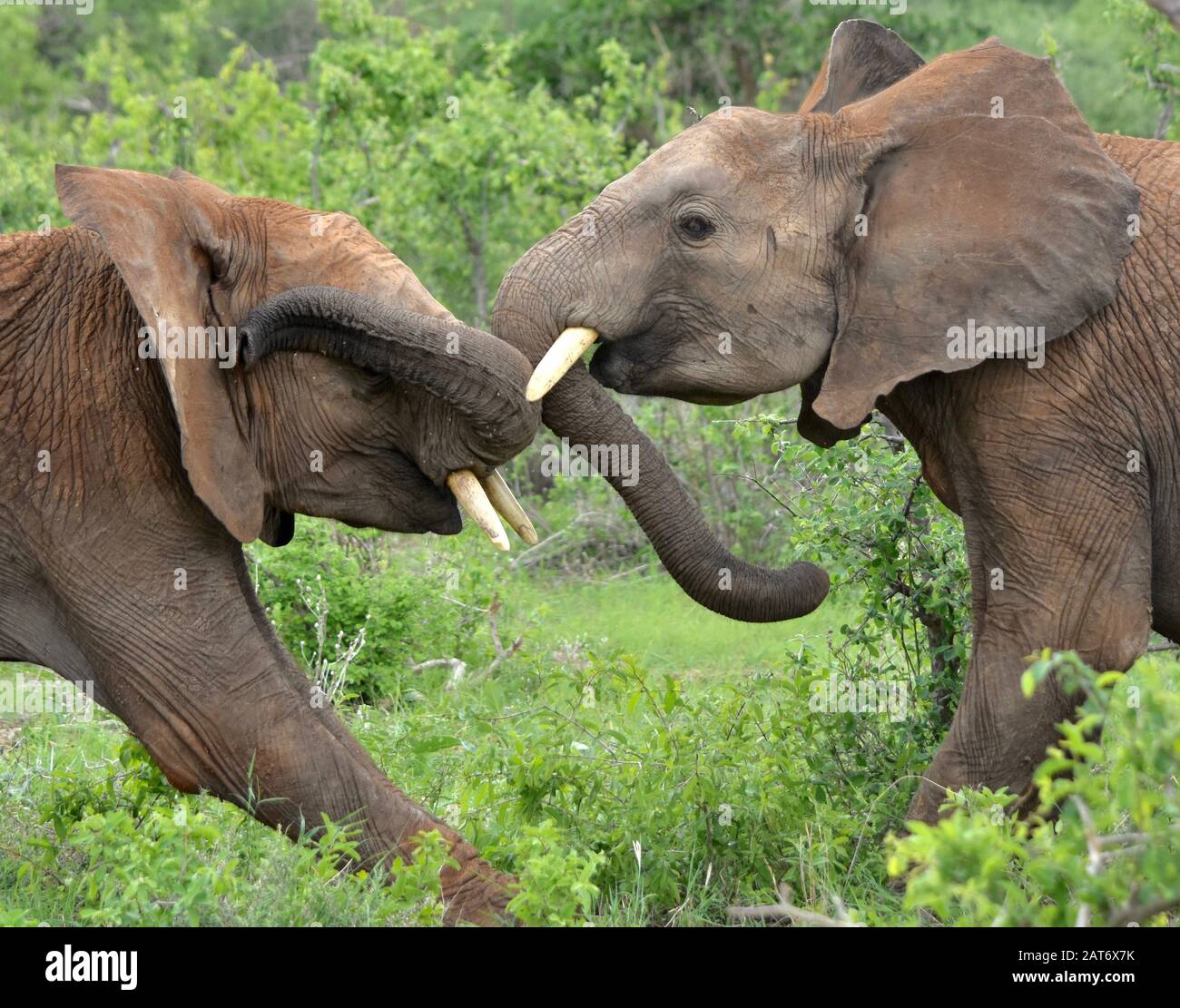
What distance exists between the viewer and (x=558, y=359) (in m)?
5.27

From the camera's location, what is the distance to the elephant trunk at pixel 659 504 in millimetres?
5352

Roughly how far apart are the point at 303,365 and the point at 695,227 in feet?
3.96

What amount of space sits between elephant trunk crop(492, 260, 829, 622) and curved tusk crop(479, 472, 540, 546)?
0.80 ft

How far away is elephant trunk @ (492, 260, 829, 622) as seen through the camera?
5352mm

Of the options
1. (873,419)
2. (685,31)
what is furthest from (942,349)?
(685,31)

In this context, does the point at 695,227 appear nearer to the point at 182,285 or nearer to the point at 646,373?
the point at 646,373

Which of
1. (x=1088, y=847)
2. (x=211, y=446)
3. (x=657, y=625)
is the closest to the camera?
(x=1088, y=847)

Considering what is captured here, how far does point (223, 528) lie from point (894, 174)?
2184 millimetres

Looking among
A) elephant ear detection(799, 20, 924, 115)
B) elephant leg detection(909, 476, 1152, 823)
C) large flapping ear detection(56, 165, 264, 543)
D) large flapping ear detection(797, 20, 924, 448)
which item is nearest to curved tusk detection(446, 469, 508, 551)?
large flapping ear detection(56, 165, 264, 543)

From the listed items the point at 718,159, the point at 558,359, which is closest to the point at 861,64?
the point at 718,159

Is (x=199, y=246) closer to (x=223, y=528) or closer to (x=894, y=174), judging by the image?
(x=223, y=528)

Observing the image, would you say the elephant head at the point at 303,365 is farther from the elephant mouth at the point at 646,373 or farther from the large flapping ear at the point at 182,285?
the elephant mouth at the point at 646,373

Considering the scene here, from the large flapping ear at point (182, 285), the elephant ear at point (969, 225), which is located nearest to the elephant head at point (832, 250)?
the elephant ear at point (969, 225)

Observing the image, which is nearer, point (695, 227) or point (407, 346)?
point (407, 346)
